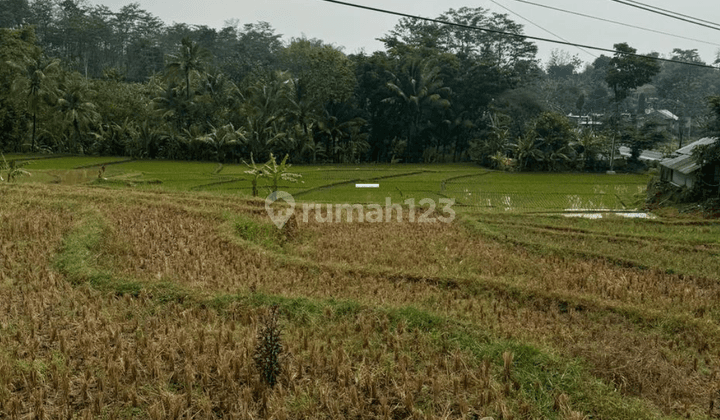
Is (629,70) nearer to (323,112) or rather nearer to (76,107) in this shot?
(323,112)

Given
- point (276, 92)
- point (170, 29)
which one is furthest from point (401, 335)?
point (170, 29)

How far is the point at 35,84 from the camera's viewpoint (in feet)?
76.2

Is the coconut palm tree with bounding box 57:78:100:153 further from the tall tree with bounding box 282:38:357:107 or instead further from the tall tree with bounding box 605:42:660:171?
the tall tree with bounding box 605:42:660:171

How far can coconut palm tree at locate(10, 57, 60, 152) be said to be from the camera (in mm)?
23219

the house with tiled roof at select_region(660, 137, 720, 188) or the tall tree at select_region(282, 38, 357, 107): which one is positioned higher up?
the tall tree at select_region(282, 38, 357, 107)

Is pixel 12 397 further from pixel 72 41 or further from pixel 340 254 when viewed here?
pixel 72 41

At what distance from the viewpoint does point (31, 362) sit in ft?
13.0

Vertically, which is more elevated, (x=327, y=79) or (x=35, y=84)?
(x=327, y=79)

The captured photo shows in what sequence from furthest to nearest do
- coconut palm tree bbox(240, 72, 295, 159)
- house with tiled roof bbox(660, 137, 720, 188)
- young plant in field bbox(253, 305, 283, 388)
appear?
coconut palm tree bbox(240, 72, 295, 159)
house with tiled roof bbox(660, 137, 720, 188)
young plant in field bbox(253, 305, 283, 388)

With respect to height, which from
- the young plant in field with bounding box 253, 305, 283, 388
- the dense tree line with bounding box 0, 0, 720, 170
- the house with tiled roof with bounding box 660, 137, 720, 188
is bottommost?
the young plant in field with bounding box 253, 305, 283, 388

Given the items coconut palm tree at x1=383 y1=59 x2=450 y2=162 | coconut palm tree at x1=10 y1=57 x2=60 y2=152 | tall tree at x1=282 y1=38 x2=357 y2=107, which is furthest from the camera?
coconut palm tree at x1=383 y1=59 x2=450 y2=162

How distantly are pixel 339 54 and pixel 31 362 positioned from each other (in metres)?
23.8

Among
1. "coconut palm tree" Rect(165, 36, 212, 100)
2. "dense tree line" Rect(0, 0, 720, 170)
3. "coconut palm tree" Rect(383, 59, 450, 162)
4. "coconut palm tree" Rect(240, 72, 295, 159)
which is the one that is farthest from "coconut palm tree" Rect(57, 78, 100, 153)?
"coconut palm tree" Rect(383, 59, 450, 162)

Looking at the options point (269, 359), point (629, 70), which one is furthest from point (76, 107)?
point (629, 70)
